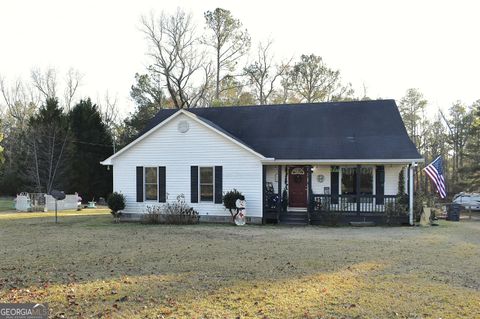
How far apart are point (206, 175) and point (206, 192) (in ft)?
2.45

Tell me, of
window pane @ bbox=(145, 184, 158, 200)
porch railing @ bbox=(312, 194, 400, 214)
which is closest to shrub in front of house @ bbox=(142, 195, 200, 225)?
window pane @ bbox=(145, 184, 158, 200)

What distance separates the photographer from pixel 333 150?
1923 cm

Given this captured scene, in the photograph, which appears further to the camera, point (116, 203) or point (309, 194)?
point (116, 203)

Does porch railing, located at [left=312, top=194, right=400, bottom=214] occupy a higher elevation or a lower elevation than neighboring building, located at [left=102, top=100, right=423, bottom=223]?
lower

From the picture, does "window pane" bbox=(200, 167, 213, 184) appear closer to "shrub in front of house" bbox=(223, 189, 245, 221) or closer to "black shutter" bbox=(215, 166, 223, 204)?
"black shutter" bbox=(215, 166, 223, 204)

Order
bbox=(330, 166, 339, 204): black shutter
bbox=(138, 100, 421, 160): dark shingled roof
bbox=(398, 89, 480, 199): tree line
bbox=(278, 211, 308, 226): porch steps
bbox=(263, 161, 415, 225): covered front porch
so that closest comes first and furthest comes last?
bbox=(263, 161, 415, 225): covered front porch, bbox=(278, 211, 308, 226): porch steps, bbox=(138, 100, 421, 160): dark shingled roof, bbox=(330, 166, 339, 204): black shutter, bbox=(398, 89, 480, 199): tree line

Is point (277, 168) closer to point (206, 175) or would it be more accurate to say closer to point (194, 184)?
point (206, 175)

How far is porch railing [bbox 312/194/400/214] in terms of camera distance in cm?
1831

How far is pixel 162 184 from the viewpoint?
19766mm

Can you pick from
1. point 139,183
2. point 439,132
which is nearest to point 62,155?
point 139,183

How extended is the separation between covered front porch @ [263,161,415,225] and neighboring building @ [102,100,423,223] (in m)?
0.04

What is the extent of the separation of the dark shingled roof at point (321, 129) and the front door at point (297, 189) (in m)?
1.35

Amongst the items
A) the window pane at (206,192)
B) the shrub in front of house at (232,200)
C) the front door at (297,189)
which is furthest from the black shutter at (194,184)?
the front door at (297,189)

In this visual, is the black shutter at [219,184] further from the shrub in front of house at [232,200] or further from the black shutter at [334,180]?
the black shutter at [334,180]
